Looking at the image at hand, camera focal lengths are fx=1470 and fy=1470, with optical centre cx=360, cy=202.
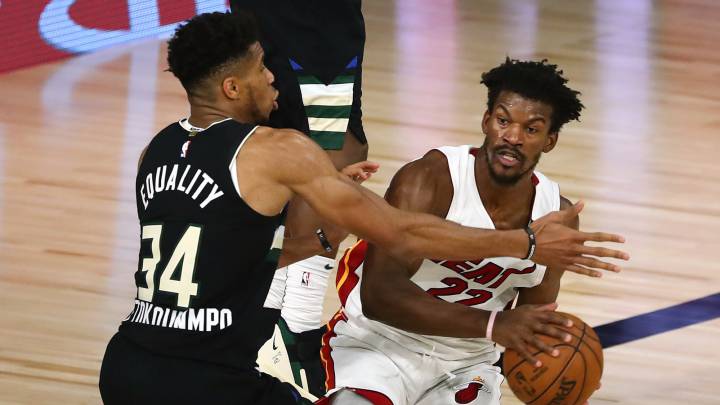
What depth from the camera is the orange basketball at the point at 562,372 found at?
426 centimetres

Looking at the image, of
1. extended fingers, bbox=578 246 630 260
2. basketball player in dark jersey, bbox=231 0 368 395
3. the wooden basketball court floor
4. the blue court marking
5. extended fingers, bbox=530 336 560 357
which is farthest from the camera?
the blue court marking

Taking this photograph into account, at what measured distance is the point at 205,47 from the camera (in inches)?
154

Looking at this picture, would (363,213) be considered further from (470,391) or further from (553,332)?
(470,391)

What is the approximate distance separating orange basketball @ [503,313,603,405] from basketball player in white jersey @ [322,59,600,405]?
0.19m

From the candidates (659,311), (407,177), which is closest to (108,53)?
(659,311)

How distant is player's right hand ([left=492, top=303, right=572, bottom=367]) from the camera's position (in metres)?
4.27

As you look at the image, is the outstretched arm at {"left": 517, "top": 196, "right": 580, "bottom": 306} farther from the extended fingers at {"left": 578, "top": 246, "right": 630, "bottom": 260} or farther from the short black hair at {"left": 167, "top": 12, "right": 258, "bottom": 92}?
the short black hair at {"left": 167, "top": 12, "right": 258, "bottom": 92}

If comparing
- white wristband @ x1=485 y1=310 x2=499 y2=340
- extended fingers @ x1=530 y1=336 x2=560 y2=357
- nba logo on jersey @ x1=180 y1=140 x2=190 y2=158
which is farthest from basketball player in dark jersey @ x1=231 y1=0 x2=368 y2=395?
nba logo on jersey @ x1=180 y1=140 x2=190 y2=158

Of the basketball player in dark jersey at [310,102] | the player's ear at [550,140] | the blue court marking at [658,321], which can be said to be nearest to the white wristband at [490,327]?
the player's ear at [550,140]

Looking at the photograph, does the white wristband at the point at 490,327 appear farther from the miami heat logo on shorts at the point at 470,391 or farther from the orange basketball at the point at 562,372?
the miami heat logo on shorts at the point at 470,391

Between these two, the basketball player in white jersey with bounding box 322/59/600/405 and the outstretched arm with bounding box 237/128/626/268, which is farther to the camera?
the basketball player in white jersey with bounding box 322/59/600/405

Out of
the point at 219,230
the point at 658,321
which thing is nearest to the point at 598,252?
the point at 219,230

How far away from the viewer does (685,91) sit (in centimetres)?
1013

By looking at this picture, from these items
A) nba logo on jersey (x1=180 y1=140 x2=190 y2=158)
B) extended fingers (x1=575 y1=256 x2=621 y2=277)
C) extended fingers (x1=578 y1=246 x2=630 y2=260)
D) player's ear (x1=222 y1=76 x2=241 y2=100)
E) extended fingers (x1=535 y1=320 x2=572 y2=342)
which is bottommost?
extended fingers (x1=535 y1=320 x2=572 y2=342)
